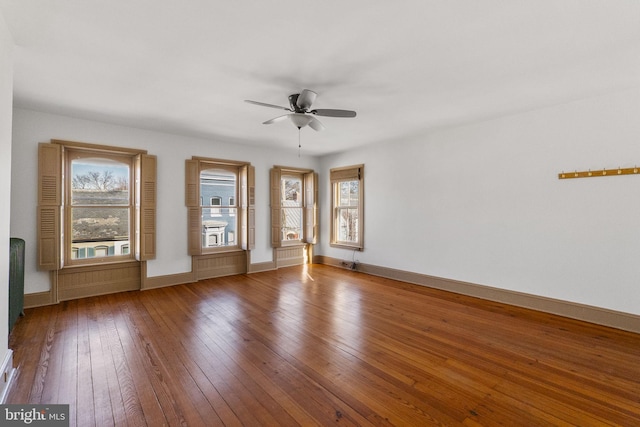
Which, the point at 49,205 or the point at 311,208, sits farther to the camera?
the point at 311,208

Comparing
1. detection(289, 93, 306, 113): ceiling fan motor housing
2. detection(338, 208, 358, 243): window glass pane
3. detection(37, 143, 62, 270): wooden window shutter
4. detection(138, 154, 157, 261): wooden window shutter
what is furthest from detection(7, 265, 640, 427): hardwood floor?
detection(338, 208, 358, 243): window glass pane

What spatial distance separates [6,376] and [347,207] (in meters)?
5.59

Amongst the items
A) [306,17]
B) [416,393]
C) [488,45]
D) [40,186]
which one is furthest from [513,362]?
[40,186]

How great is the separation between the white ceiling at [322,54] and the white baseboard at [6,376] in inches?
98.1

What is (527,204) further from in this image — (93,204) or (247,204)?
(93,204)

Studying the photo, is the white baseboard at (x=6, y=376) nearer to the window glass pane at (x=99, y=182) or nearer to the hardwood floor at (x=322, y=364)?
the hardwood floor at (x=322, y=364)

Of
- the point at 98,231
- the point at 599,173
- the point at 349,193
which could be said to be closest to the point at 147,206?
the point at 98,231

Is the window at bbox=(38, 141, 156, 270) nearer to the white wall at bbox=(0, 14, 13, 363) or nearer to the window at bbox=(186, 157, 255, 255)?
the window at bbox=(186, 157, 255, 255)

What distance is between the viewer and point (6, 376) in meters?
2.14

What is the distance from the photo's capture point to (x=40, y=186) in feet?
13.0

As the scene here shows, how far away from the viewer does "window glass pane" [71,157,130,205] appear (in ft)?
14.7

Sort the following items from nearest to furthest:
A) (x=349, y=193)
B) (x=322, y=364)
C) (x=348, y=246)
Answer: (x=322, y=364), (x=348, y=246), (x=349, y=193)

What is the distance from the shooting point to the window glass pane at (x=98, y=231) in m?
4.50

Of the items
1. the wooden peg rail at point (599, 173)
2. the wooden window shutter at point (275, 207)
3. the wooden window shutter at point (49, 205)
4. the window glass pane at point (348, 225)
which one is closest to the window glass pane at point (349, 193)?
the window glass pane at point (348, 225)
